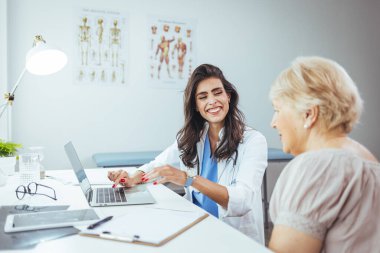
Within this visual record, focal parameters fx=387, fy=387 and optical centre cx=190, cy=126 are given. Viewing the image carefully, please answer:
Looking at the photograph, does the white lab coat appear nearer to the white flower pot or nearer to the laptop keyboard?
the laptop keyboard

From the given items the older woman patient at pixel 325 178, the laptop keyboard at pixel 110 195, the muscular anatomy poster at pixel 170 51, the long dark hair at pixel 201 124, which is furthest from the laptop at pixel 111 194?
the muscular anatomy poster at pixel 170 51

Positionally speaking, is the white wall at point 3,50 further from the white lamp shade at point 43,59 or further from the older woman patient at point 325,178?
the older woman patient at point 325,178

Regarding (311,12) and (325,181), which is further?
(311,12)

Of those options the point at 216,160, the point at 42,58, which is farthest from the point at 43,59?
the point at 216,160

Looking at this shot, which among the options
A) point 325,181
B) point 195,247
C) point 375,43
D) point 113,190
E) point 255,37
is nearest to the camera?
point 325,181

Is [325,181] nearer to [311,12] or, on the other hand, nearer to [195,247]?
[195,247]

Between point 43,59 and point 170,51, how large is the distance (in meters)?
1.67

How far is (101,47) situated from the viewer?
3346mm

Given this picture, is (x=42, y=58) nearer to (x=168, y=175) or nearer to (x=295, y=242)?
(x=168, y=175)

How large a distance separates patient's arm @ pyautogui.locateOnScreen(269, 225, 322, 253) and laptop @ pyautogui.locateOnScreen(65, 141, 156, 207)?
0.68 m

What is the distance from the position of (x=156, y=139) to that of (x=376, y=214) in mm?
2747

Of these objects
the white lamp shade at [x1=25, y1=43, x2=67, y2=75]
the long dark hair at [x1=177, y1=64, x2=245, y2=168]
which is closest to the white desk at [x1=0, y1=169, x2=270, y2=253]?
the long dark hair at [x1=177, y1=64, x2=245, y2=168]

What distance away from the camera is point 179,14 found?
3.57 meters

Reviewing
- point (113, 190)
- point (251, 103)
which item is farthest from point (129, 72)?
point (113, 190)
